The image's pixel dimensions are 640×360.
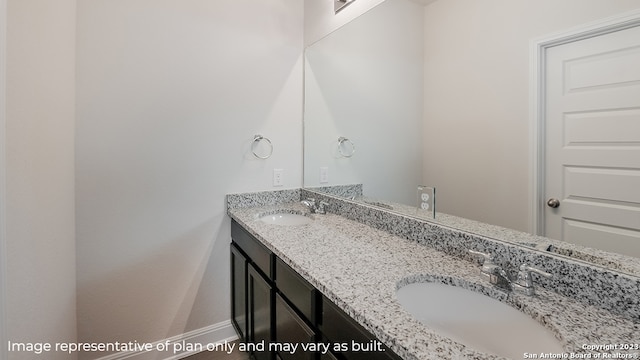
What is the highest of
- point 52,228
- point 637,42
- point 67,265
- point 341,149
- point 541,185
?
point 637,42

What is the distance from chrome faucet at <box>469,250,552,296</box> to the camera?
85cm

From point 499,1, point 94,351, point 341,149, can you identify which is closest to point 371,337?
point 499,1

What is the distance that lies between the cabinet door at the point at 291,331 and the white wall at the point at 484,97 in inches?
30.3

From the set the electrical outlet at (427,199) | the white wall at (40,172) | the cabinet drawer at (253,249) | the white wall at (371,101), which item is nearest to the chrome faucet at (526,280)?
the electrical outlet at (427,199)

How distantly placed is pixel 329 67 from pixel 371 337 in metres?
1.82

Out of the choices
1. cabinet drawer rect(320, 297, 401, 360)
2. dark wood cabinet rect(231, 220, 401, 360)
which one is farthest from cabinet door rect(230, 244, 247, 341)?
cabinet drawer rect(320, 297, 401, 360)

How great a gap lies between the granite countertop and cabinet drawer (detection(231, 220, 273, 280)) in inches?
2.4

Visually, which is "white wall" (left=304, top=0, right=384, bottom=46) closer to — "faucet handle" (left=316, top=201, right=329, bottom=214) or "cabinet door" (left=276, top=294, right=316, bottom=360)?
"faucet handle" (left=316, top=201, right=329, bottom=214)

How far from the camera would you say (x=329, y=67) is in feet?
6.86

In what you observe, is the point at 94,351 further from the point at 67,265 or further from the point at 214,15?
the point at 214,15

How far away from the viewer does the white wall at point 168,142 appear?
1.55 m

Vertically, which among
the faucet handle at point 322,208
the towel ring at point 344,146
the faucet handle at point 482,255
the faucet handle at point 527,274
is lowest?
the faucet handle at point 527,274

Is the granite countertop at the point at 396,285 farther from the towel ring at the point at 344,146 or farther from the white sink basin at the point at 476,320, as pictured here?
the towel ring at the point at 344,146

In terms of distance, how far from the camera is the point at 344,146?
2.00 meters
